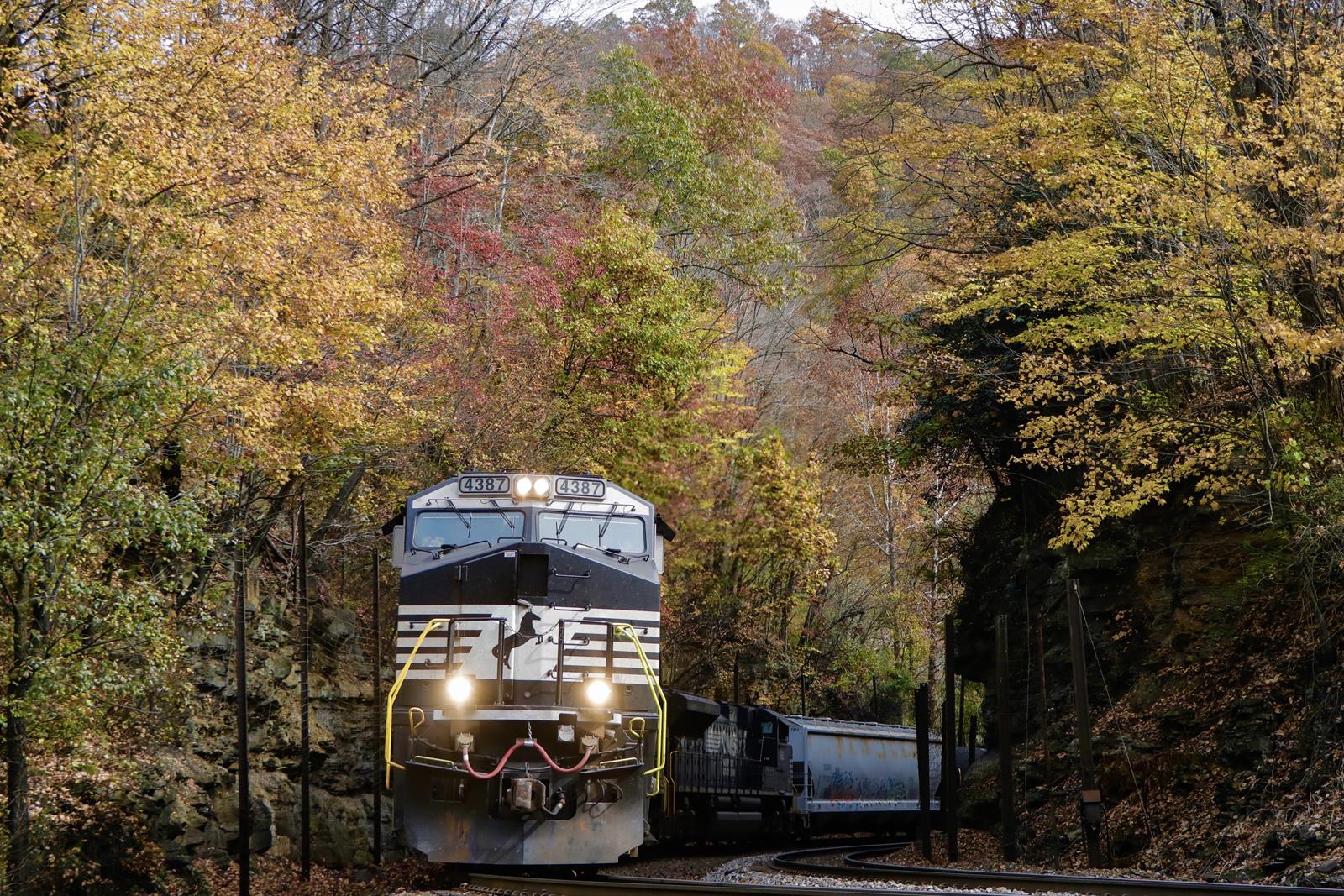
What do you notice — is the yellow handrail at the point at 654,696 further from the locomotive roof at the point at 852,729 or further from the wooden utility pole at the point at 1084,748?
the locomotive roof at the point at 852,729

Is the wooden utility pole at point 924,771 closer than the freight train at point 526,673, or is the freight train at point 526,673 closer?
the freight train at point 526,673

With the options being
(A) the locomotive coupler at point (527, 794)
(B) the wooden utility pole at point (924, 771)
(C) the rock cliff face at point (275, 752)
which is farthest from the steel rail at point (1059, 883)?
(C) the rock cliff face at point (275, 752)

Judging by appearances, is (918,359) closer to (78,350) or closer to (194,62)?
(194,62)

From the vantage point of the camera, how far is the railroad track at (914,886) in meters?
9.57

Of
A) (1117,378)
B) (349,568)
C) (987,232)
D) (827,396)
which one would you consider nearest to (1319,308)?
(1117,378)

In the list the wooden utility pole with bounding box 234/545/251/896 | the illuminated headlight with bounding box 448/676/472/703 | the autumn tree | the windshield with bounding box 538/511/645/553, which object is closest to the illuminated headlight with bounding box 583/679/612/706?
the illuminated headlight with bounding box 448/676/472/703

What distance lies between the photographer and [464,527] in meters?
13.4

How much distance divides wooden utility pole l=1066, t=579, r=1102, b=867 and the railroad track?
8.16 ft

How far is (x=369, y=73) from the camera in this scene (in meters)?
24.2

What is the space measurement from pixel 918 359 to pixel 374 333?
10.2 meters

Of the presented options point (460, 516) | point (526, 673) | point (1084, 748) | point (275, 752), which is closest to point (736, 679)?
point (275, 752)

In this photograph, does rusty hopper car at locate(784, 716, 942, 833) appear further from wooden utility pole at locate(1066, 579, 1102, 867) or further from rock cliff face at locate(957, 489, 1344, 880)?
wooden utility pole at locate(1066, 579, 1102, 867)

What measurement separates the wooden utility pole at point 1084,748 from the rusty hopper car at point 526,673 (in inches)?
236

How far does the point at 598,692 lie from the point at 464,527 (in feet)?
7.88
